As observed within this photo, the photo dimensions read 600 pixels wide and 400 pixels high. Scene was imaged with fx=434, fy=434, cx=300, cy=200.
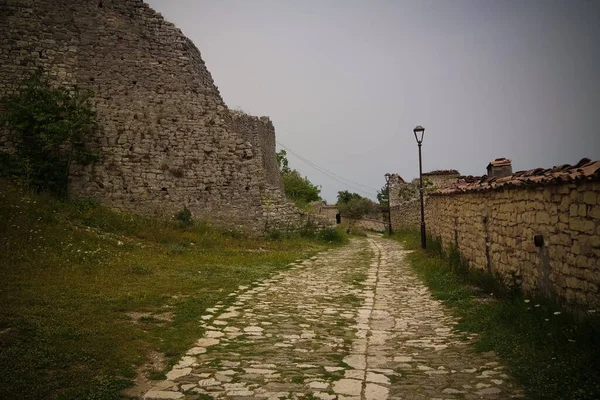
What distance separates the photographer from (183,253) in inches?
449

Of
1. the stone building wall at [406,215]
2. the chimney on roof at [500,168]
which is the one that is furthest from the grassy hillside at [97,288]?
→ the stone building wall at [406,215]

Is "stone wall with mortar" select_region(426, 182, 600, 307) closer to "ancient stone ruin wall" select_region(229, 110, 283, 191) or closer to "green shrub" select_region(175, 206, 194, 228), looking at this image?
"green shrub" select_region(175, 206, 194, 228)

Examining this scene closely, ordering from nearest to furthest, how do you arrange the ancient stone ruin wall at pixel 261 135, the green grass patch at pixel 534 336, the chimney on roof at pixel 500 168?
the green grass patch at pixel 534 336 < the chimney on roof at pixel 500 168 < the ancient stone ruin wall at pixel 261 135

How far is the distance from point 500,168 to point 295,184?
3476 cm

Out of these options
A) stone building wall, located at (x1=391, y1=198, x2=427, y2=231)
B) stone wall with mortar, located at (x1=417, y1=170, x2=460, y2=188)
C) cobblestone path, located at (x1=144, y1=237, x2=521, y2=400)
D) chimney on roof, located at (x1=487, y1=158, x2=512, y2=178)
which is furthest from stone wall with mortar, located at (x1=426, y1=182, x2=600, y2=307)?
stone wall with mortar, located at (x1=417, y1=170, x2=460, y2=188)

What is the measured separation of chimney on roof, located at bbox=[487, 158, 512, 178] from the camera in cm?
916

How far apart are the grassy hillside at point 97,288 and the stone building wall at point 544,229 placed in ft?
15.1

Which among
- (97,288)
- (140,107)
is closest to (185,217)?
(140,107)

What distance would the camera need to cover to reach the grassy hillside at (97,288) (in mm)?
4035

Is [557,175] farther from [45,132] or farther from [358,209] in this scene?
[358,209]

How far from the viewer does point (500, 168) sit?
930 cm

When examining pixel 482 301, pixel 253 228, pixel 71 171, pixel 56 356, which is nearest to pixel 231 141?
pixel 253 228

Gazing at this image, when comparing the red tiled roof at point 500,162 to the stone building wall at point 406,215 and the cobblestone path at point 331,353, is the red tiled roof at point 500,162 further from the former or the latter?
the stone building wall at point 406,215

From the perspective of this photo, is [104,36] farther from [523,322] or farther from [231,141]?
[523,322]
